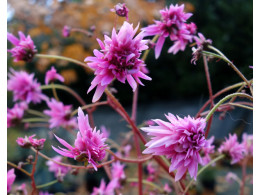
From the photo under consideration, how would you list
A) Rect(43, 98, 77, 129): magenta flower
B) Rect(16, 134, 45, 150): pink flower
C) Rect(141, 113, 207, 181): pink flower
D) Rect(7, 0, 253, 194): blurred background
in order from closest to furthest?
Rect(141, 113, 207, 181): pink flower < Rect(16, 134, 45, 150): pink flower < Rect(43, 98, 77, 129): magenta flower < Rect(7, 0, 253, 194): blurred background

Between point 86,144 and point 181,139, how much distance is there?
0.10 metres

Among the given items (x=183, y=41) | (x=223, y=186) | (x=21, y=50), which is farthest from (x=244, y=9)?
(x=21, y=50)

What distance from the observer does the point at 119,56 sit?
293 mm

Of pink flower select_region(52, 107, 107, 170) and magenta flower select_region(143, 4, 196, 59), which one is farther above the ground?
magenta flower select_region(143, 4, 196, 59)

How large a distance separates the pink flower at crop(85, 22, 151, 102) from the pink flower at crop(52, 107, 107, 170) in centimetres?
3

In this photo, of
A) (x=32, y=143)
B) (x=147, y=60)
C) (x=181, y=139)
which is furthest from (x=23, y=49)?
(x=147, y=60)

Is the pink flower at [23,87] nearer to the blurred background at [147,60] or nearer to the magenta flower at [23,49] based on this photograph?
the magenta flower at [23,49]

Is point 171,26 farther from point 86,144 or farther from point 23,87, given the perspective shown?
point 23,87

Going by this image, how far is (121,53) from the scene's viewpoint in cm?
29

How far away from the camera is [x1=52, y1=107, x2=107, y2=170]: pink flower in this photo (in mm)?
293

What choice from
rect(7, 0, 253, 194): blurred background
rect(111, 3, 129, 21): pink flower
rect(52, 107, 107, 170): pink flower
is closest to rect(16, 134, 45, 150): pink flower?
rect(52, 107, 107, 170): pink flower

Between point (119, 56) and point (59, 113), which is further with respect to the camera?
point (59, 113)

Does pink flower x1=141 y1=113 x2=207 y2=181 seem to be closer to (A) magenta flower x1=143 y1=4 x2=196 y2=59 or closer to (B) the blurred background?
(A) magenta flower x1=143 y1=4 x2=196 y2=59
